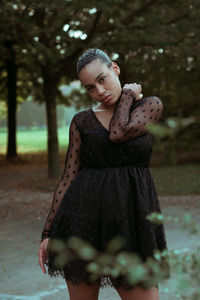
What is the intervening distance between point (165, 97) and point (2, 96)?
12.7m

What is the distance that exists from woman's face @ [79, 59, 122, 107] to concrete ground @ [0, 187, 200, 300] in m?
1.07

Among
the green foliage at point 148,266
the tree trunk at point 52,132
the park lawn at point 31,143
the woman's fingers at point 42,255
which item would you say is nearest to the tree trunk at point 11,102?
the park lawn at point 31,143

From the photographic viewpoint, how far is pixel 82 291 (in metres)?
2.59

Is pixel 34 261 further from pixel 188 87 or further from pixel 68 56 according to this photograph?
pixel 188 87

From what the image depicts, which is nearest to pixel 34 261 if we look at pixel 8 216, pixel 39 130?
pixel 8 216

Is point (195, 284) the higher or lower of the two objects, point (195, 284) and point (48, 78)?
the lower

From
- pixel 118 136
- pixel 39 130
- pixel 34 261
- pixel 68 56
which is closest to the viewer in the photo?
pixel 118 136

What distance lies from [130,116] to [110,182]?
39cm

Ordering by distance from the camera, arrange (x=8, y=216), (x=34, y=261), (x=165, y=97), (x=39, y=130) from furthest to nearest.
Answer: (x=39, y=130) → (x=165, y=97) → (x=8, y=216) → (x=34, y=261)

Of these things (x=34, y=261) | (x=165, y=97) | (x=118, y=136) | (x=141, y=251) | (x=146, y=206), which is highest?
(x=165, y=97)

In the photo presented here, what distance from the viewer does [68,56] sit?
15094 mm

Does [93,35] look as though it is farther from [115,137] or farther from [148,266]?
[148,266]

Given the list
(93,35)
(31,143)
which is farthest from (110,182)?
(31,143)

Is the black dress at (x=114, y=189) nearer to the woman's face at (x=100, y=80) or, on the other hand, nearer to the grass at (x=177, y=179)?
the woman's face at (x=100, y=80)
